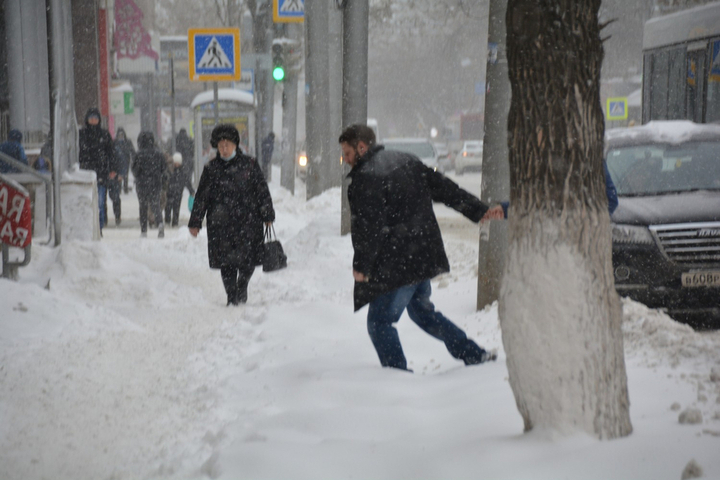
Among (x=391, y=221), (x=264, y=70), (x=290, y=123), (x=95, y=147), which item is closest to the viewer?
(x=391, y=221)

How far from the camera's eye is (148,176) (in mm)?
15164

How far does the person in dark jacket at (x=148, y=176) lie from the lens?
15133 mm

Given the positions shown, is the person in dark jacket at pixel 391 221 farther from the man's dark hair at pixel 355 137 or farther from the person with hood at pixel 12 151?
the person with hood at pixel 12 151

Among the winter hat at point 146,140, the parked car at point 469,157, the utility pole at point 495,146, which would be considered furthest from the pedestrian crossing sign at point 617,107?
the utility pole at point 495,146

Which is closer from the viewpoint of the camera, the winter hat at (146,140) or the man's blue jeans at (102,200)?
the man's blue jeans at (102,200)

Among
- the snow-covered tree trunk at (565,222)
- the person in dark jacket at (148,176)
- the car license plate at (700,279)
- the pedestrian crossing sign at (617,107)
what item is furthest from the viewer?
the pedestrian crossing sign at (617,107)

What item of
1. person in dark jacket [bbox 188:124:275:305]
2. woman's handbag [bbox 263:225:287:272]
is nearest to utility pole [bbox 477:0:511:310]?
woman's handbag [bbox 263:225:287:272]

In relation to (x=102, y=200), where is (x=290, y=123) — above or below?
above

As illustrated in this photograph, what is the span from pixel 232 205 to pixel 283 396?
3446 mm

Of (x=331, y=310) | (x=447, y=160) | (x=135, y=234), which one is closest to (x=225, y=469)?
(x=331, y=310)

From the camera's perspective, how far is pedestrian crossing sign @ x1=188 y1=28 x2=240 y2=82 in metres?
14.3

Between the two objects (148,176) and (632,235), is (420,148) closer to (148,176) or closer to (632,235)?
(148,176)

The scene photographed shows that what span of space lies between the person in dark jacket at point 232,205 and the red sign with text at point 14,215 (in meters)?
1.45

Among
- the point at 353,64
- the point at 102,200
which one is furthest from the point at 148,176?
the point at 353,64
